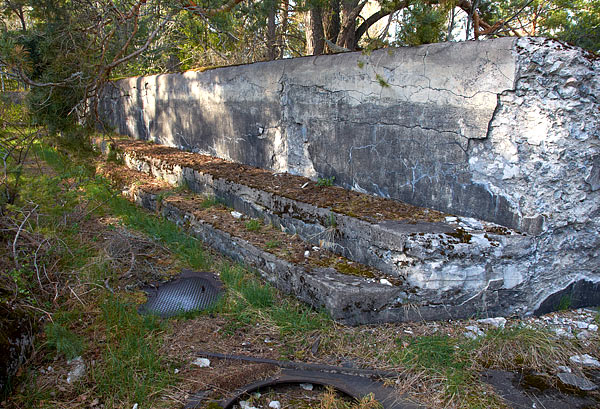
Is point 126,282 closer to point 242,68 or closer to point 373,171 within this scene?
point 373,171

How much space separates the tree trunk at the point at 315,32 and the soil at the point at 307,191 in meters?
2.85

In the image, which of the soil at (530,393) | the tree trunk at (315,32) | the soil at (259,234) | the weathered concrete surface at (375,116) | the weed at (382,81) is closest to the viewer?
the soil at (530,393)

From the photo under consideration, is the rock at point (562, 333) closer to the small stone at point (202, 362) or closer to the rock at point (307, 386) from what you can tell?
the rock at point (307, 386)

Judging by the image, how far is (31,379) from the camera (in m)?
2.29

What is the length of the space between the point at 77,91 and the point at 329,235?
9.67 feet

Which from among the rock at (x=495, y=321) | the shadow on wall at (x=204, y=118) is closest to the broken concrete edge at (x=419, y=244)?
the rock at (x=495, y=321)

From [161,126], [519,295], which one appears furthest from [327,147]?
[161,126]

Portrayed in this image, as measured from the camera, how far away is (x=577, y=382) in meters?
2.36

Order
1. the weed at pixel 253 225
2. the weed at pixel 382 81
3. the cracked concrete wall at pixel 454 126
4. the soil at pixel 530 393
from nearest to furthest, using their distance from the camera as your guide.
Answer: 1. the soil at pixel 530 393
2. the cracked concrete wall at pixel 454 126
3. the weed at pixel 382 81
4. the weed at pixel 253 225

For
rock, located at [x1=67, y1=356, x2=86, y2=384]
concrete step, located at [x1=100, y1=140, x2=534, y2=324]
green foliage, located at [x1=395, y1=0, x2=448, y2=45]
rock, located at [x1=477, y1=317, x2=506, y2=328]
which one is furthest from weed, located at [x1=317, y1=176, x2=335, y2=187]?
rock, located at [x1=67, y1=356, x2=86, y2=384]

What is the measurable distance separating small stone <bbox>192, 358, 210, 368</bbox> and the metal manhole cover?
0.59 meters

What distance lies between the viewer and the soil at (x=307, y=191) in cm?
340

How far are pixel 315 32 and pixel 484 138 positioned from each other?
5147 mm

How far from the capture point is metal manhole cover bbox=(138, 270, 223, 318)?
319 centimetres
